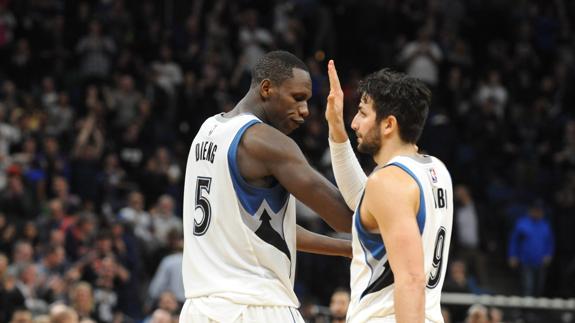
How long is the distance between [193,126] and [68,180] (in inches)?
120

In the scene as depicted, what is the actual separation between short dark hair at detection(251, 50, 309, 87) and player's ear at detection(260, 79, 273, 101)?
0.06 ft

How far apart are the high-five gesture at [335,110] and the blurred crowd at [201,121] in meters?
6.99

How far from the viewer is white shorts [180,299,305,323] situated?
5770 mm

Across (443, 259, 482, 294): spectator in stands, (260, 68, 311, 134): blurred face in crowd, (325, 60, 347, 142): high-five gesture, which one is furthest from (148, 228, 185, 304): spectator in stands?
(325, 60, 347, 142): high-five gesture

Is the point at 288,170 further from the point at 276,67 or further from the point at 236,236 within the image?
the point at 276,67

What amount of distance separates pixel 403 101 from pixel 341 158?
65 centimetres

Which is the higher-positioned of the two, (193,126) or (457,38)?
(457,38)

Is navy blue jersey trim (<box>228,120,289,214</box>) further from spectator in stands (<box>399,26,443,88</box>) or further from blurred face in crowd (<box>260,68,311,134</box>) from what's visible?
spectator in stands (<box>399,26,443,88</box>)

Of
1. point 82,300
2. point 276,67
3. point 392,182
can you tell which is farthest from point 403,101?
point 82,300

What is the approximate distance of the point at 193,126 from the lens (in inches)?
763

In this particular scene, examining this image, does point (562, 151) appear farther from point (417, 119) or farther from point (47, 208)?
point (417, 119)

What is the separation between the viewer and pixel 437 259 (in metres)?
5.38

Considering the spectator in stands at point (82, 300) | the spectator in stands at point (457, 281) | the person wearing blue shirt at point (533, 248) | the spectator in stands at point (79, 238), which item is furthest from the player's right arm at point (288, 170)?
the person wearing blue shirt at point (533, 248)

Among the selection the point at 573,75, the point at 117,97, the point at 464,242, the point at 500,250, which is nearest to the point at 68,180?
the point at 117,97
